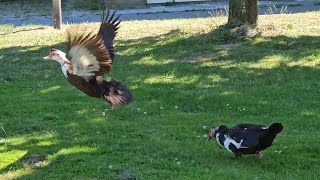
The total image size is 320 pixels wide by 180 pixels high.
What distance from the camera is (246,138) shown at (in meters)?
6.14

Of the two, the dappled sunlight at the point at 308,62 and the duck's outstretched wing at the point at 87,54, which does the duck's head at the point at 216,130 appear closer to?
the duck's outstretched wing at the point at 87,54

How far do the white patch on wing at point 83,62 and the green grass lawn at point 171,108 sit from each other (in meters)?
1.04

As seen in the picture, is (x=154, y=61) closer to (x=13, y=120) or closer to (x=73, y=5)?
(x=13, y=120)

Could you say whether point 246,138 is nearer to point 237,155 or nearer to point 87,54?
point 237,155

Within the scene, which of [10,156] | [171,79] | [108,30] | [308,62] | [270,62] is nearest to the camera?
[108,30]

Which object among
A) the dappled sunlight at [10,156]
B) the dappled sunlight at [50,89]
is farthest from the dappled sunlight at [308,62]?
the dappled sunlight at [10,156]

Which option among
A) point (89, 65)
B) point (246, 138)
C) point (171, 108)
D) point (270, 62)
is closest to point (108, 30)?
point (89, 65)

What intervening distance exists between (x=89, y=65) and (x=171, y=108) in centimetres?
291

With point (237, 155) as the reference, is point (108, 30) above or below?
above

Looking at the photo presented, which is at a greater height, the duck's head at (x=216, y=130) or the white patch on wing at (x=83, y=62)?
the white patch on wing at (x=83, y=62)

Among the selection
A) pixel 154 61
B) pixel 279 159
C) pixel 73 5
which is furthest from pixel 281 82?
pixel 73 5

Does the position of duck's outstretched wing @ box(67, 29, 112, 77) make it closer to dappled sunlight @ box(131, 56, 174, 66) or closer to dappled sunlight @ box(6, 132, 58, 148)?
dappled sunlight @ box(6, 132, 58, 148)

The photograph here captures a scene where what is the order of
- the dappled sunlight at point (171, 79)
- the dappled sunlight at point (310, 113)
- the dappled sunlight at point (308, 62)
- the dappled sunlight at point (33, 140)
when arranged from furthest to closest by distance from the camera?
the dappled sunlight at point (308, 62)
the dappled sunlight at point (171, 79)
the dappled sunlight at point (310, 113)
the dappled sunlight at point (33, 140)

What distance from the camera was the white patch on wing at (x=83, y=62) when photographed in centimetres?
549
